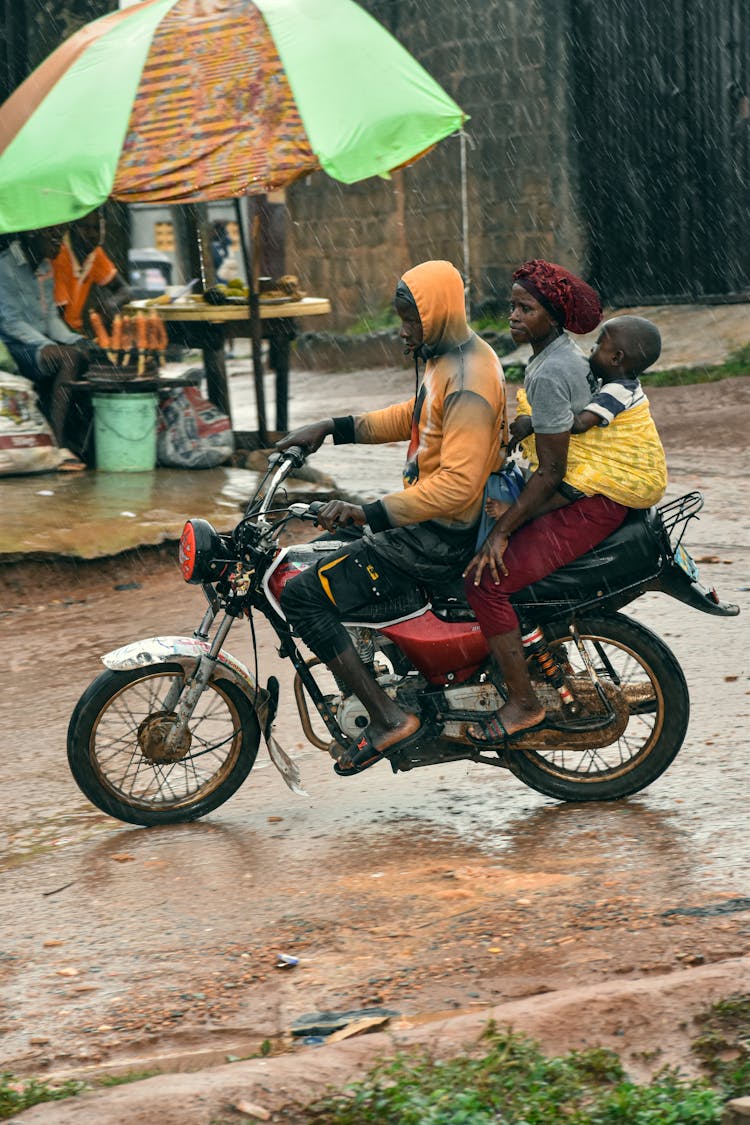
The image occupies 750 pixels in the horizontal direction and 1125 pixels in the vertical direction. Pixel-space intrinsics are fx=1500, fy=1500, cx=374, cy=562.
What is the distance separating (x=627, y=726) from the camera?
4914 mm

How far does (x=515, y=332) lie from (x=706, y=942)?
1.90 meters

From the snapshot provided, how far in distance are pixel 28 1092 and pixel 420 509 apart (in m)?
2.07

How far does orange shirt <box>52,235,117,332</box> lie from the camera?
33.8ft

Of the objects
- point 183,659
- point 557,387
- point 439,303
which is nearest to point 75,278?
point 183,659

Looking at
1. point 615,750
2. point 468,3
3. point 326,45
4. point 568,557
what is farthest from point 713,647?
point 468,3

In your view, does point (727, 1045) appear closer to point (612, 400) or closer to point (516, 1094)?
point (516, 1094)

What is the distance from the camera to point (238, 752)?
505 cm

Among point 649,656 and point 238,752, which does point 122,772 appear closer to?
point 238,752

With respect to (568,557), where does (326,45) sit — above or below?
above

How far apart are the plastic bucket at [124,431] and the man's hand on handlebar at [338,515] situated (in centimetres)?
→ 567

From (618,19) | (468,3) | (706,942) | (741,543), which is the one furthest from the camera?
(468,3)

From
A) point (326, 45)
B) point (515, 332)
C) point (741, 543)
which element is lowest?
point (741, 543)

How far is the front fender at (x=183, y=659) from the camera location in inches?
190

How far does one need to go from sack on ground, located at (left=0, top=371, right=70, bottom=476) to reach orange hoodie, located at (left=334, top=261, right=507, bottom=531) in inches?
216
